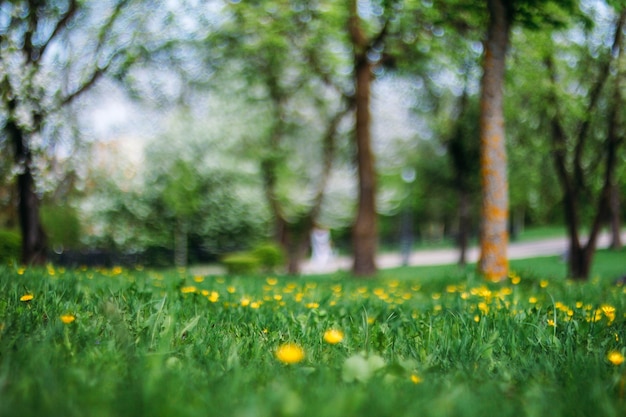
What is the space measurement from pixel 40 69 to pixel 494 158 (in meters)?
9.20

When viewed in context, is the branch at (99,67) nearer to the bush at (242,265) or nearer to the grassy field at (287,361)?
the bush at (242,265)

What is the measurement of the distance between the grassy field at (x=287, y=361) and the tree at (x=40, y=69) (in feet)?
25.2

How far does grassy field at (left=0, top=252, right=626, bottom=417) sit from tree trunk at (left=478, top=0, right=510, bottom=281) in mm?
4421

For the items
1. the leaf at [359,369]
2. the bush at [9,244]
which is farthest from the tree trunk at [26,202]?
the leaf at [359,369]

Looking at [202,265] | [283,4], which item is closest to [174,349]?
[283,4]

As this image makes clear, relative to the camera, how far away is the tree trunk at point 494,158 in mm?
7766

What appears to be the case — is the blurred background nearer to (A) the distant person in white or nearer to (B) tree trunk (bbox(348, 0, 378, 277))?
(B) tree trunk (bbox(348, 0, 378, 277))

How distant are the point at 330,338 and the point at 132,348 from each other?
840 mm

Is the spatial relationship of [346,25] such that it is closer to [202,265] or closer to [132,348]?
[132,348]

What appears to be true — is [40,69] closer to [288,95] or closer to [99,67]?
[99,67]

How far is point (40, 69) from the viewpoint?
10.2 m

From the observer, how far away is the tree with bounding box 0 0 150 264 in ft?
32.1

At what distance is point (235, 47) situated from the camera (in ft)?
50.0

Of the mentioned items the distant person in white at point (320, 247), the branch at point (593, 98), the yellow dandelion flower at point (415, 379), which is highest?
the branch at point (593, 98)
